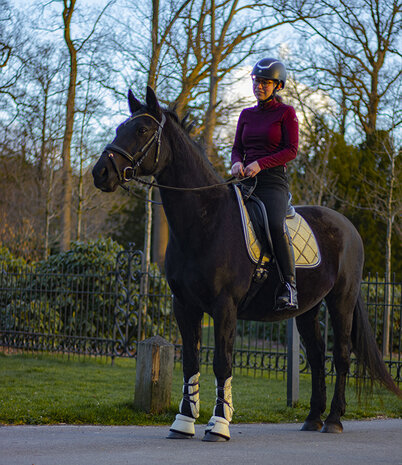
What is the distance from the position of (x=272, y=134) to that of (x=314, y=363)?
7.85 feet

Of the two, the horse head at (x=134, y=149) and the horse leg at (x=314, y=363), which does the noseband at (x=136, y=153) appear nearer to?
the horse head at (x=134, y=149)

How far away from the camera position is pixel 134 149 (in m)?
5.36

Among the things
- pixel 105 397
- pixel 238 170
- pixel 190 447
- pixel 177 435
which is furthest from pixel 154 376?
pixel 238 170

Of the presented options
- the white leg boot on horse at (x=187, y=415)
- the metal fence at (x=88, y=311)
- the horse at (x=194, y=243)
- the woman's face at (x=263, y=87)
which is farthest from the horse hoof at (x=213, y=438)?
the metal fence at (x=88, y=311)

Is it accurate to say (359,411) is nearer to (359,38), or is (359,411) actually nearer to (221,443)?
(221,443)

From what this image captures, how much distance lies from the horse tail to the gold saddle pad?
94cm

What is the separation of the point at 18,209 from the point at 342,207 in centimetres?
1390

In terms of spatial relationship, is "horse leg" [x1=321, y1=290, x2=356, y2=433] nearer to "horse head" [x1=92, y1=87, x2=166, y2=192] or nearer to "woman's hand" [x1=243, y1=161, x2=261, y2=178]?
"woman's hand" [x1=243, y1=161, x2=261, y2=178]

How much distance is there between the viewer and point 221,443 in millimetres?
5441

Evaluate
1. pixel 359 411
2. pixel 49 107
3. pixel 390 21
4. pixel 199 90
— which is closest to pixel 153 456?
pixel 359 411

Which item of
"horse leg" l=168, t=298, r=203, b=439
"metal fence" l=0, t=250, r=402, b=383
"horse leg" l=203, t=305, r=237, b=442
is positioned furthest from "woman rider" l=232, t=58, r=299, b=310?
"metal fence" l=0, t=250, r=402, b=383

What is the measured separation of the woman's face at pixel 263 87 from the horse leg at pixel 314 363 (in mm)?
2161

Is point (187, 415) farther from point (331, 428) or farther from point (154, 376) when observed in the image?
point (331, 428)

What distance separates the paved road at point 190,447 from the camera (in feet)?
15.5
